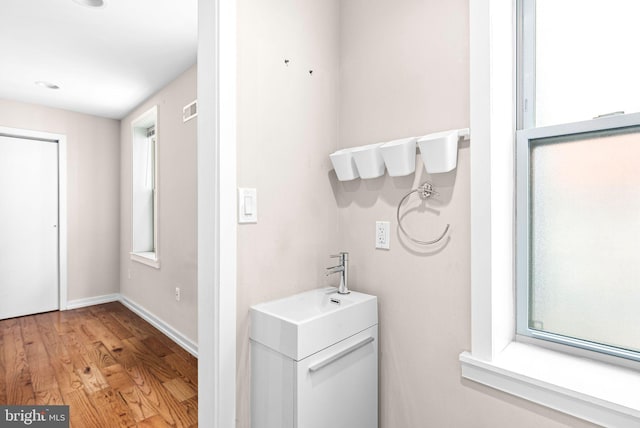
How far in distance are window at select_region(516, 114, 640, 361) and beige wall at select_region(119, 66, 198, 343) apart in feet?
7.88

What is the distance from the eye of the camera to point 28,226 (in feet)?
12.6

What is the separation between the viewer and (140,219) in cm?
407

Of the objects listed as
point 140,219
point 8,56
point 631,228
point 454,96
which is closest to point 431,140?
point 454,96

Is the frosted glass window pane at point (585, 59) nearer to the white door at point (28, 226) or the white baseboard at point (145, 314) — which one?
the white baseboard at point (145, 314)

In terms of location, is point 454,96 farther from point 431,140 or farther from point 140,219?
point 140,219

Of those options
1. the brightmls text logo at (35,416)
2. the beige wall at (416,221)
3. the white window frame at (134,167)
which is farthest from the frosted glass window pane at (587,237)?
the white window frame at (134,167)

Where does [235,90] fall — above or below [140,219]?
above

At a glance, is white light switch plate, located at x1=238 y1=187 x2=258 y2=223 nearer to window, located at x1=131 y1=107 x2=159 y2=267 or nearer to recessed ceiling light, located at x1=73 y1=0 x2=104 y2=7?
recessed ceiling light, located at x1=73 y1=0 x2=104 y2=7

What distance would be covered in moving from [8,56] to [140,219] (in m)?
1.96

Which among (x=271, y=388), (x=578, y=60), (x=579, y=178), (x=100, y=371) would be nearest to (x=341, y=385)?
(x=271, y=388)

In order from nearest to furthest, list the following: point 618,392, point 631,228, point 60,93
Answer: point 618,392 → point 631,228 → point 60,93

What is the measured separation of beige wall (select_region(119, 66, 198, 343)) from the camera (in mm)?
2838

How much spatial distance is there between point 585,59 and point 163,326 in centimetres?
374

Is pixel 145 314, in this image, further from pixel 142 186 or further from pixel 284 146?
pixel 284 146
